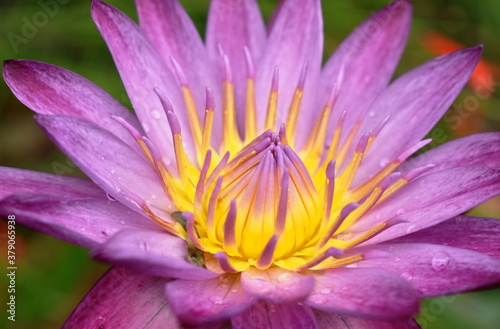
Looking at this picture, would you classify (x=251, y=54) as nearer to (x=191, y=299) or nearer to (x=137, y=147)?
(x=137, y=147)

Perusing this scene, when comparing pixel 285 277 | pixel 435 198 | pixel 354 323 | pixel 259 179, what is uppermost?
pixel 259 179

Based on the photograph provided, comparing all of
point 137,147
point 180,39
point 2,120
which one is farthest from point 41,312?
point 180,39

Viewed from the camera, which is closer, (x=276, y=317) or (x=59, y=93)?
(x=276, y=317)

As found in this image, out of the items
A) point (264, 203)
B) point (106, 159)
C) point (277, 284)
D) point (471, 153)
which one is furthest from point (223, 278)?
Result: point (471, 153)

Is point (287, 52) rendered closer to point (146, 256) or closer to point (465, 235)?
point (465, 235)

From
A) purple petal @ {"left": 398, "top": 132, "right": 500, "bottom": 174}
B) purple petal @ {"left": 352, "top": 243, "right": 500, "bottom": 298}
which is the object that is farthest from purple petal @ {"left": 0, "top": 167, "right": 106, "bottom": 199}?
purple petal @ {"left": 398, "top": 132, "right": 500, "bottom": 174}

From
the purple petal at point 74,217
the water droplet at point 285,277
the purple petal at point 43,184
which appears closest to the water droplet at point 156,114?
the purple petal at point 43,184

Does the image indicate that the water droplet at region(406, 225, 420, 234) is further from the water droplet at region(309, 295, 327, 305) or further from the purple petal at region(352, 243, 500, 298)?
the water droplet at region(309, 295, 327, 305)
